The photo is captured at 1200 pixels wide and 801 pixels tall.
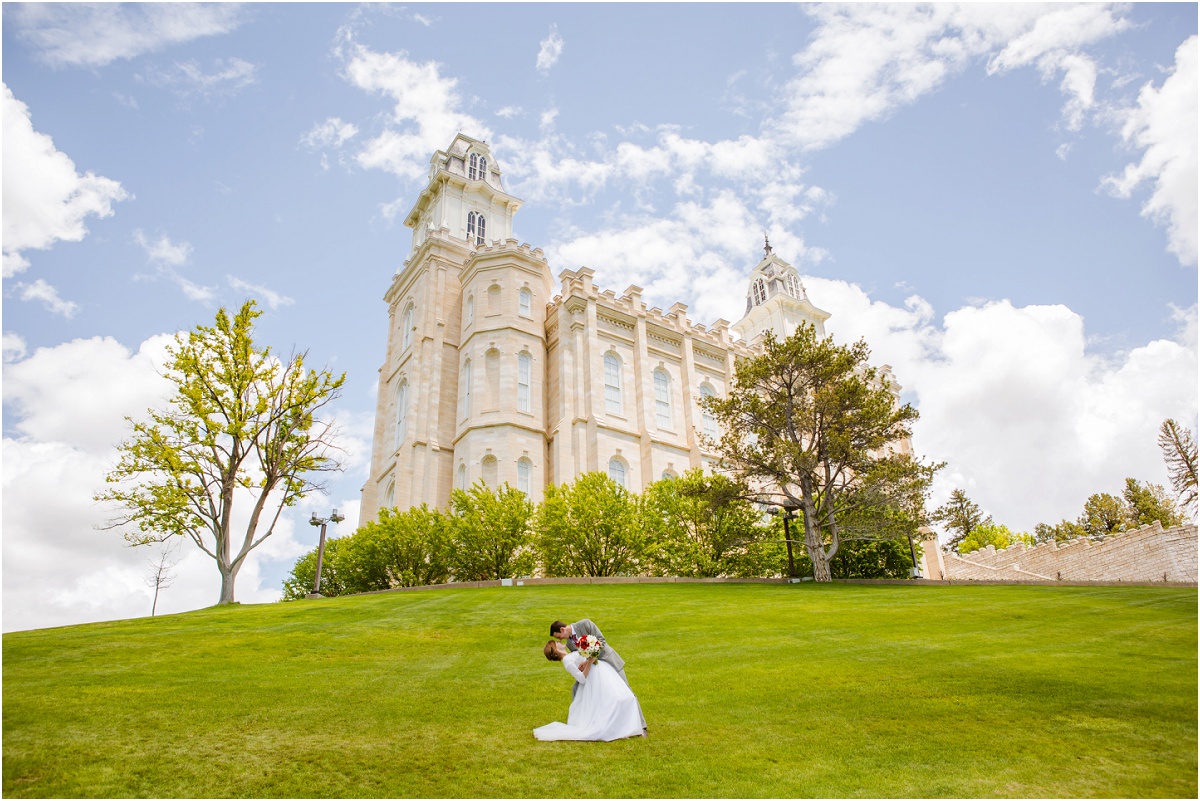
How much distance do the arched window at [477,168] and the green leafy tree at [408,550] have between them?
29778 mm

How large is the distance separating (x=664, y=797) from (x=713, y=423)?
36199 mm

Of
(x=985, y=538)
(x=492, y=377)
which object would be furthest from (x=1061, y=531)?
(x=492, y=377)

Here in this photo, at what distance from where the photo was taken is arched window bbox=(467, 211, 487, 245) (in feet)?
155

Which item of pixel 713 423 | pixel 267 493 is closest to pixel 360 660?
pixel 267 493

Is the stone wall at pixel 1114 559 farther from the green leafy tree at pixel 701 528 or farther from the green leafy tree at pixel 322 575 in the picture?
the green leafy tree at pixel 322 575

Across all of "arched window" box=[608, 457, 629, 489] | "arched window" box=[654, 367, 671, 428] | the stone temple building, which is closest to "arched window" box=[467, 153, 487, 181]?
the stone temple building

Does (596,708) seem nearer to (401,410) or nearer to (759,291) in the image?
(401,410)

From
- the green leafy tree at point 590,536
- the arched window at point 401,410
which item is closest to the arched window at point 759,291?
the arched window at point 401,410

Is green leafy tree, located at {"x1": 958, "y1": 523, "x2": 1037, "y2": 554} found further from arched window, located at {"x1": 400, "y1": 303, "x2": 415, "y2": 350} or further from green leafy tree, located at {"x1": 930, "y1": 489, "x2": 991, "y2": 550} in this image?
arched window, located at {"x1": 400, "y1": 303, "x2": 415, "y2": 350}

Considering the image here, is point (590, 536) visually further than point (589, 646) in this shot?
Yes

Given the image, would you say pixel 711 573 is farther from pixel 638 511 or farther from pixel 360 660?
pixel 360 660

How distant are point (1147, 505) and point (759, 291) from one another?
3408 cm

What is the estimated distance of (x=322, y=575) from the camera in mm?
30453

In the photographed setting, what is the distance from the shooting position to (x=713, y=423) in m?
41.2
